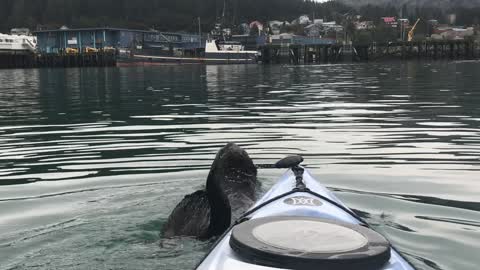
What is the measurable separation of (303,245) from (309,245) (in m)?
0.04

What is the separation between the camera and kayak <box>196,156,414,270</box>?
Answer: 10.4 ft

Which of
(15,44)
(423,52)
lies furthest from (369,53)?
(15,44)

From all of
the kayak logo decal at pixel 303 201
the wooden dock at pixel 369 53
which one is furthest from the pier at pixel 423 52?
the kayak logo decal at pixel 303 201

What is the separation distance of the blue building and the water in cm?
8791

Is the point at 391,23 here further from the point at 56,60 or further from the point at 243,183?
the point at 243,183

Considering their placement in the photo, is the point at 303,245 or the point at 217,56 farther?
the point at 217,56

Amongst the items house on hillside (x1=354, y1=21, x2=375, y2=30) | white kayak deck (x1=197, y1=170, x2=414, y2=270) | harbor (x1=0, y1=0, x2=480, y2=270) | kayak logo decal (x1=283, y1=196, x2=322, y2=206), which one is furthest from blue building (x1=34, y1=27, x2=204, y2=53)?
kayak logo decal (x1=283, y1=196, x2=322, y2=206)

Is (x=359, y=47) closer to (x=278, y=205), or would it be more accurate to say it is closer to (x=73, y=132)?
(x=73, y=132)

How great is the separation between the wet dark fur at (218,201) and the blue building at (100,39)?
96471 mm

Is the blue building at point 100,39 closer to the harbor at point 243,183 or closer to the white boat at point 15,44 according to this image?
the white boat at point 15,44

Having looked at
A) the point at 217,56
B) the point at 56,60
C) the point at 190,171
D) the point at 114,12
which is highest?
the point at 114,12

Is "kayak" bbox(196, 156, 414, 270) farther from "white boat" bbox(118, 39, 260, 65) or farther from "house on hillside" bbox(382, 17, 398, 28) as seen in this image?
"house on hillside" bbox(382, 17, 398, 28)

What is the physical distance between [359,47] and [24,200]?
94.9 meters

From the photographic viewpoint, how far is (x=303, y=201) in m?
4.54
